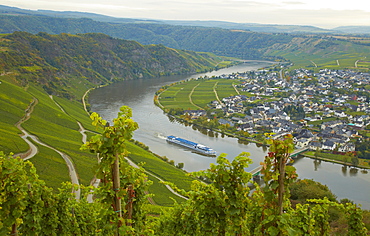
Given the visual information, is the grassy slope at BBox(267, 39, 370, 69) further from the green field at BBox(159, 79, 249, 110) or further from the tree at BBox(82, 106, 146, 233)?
the tree at BBox(82, 106, 146, 233)

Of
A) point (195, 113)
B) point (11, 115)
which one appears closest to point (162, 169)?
point (11, 115)

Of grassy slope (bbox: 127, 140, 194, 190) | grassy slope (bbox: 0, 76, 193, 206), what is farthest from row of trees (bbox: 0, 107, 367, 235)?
grassy slope (bbox: 127, 140, 194, 190)

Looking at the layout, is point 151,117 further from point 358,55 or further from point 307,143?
point 358,55

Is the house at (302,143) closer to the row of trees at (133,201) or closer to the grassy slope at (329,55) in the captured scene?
the row of trees at (133,201)

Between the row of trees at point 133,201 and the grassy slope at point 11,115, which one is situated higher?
the row of trees at point 133,201

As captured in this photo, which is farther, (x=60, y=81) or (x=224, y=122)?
(x=60, y=81)

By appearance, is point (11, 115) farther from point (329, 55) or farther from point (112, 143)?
point (329, 55)

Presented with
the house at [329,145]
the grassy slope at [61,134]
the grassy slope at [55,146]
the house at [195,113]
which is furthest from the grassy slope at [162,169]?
the house at [195,113]

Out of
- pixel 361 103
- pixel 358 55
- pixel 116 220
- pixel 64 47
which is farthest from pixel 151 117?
pixel 358 55
